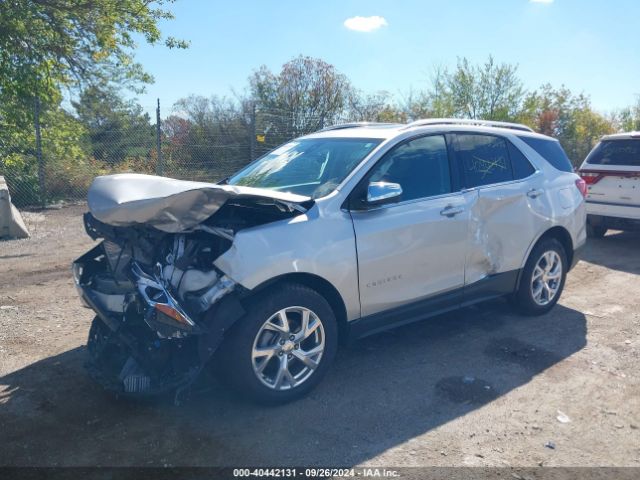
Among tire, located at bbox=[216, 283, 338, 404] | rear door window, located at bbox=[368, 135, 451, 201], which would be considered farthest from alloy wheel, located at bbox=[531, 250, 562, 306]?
tire, located at bbox=[216, 283, 338, 404]

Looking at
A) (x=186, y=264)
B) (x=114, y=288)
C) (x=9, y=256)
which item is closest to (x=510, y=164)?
(x=186, y=264)

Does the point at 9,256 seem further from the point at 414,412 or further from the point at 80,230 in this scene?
the point at 414,412

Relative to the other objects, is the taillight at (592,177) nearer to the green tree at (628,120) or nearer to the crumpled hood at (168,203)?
the crumpled hood at (168,203)

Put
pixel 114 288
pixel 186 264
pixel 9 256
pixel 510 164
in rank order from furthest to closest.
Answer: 1. pixel 9 256
2. pixel 510 164
3. pixel 114 288
4. pixel 186 264

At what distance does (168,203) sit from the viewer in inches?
141

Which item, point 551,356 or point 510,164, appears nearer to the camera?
point 551,356

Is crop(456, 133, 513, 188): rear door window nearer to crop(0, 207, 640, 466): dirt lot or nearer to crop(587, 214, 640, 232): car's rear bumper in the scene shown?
crop(0, 207, 640, 466): dirt lot

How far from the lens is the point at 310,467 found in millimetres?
3219

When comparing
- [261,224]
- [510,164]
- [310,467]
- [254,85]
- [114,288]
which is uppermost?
[254,85]

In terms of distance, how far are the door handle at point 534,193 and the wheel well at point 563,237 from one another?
41cm

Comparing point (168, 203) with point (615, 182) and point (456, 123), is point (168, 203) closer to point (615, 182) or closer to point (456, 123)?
point (456, 123)

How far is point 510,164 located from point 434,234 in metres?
1.45

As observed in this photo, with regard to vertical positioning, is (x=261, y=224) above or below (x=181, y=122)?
below

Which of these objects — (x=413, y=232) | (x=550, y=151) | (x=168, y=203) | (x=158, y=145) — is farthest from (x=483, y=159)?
(x=158, y=145)
